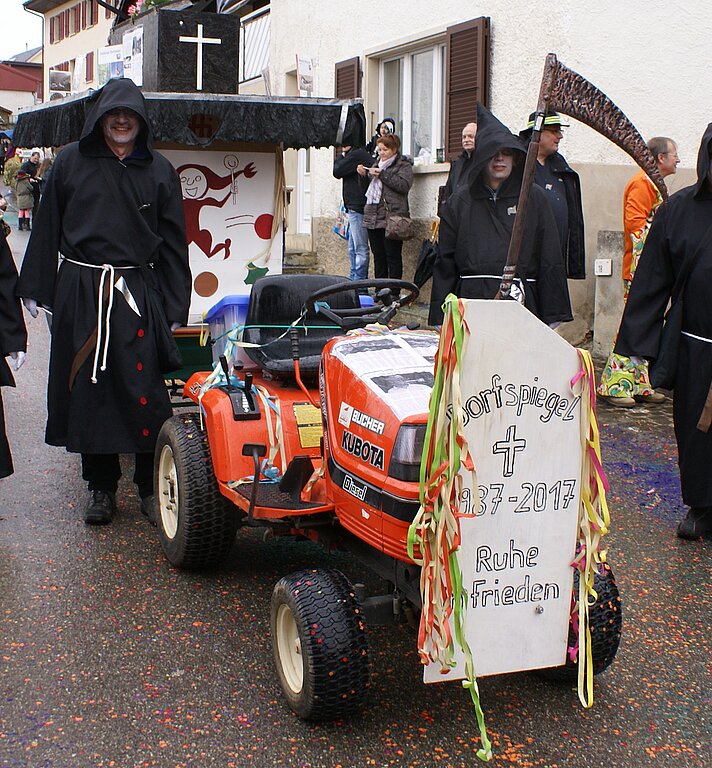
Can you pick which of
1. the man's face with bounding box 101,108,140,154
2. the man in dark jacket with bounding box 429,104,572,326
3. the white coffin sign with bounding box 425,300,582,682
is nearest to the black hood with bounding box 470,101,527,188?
the man in dark jacket with bounding box 429,104,572,326

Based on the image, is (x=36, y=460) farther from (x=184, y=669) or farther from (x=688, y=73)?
(x=688, y=73)

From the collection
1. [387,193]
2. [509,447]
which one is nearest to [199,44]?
[509,447]

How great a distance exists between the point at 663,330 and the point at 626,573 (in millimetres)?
1269

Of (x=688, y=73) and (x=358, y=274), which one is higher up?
(x=688, y=73)

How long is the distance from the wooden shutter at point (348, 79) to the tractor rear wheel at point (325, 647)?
10637mm

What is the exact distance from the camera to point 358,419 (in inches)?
134

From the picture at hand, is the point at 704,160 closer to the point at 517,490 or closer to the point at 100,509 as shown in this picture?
the point at 517,490

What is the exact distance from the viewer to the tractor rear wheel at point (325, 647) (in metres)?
3.20

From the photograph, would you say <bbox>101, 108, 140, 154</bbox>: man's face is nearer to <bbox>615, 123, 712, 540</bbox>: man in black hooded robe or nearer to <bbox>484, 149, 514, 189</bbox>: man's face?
<bbox>484, 149, 514, 189</bbox>: man's face

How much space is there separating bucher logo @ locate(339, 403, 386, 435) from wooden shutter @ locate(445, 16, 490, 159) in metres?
7.85

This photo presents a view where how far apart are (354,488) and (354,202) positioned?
355 inches

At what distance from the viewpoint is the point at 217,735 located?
3246 mm

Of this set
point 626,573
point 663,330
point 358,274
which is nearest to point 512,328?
point 626,573

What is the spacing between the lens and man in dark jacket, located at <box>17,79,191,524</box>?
4.99m
